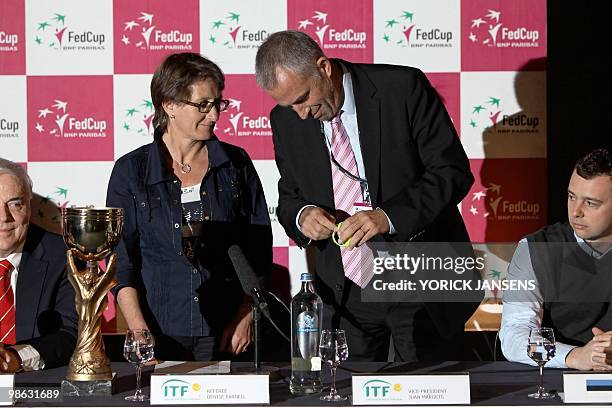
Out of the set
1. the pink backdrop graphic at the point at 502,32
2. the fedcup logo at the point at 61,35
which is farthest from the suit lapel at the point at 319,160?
the fedcup logo at the point at 61,35

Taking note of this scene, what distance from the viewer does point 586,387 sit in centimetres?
193

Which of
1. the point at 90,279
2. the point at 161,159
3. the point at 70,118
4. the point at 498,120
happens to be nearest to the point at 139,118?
the point at 70,118

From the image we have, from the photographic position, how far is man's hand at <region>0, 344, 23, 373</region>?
228 centimetres

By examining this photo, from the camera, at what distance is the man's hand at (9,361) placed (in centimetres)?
228

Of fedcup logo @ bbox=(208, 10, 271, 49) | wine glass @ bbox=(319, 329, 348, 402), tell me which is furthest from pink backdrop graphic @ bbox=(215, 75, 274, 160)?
wine glass @ bbox=(319, 329, 348, 402)

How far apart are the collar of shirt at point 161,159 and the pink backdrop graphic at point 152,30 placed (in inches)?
26.5

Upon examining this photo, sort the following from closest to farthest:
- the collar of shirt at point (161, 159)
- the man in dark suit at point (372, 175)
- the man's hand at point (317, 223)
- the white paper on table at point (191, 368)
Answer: the white paper on table at point (191, 368) < the man's hand at point (317, 223) < the man in dark suit at point (372, 175) < the collar of shirt at point (161, 159)

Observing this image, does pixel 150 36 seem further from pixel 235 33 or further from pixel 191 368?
pixel 191 368

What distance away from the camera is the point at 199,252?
2.90 metres

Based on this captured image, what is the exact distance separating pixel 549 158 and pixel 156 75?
171cm

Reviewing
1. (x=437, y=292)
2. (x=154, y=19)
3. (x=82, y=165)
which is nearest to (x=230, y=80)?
(x=154, y=19)

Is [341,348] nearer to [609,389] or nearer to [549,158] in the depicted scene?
[609,389]

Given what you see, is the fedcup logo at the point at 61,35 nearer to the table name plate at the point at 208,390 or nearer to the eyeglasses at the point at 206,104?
the eyeglasses at the point at 206,104

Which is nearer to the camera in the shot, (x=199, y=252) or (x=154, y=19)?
(x=199, y=252)
